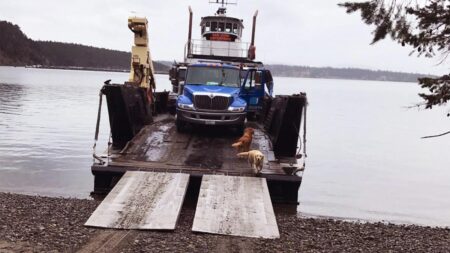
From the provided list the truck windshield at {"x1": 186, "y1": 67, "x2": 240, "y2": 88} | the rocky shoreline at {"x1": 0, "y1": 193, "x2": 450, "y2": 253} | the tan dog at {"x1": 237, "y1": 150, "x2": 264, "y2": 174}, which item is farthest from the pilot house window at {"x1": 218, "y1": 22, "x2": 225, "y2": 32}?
the rocky shoreline at {"x1": 0, "y1": 193, "x2": 450, "y2": 253}

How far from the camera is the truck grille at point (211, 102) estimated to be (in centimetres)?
1502

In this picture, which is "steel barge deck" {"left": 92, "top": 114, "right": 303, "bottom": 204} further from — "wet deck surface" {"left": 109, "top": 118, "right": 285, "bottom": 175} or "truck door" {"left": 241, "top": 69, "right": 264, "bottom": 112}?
"truck door" {"left": 241, "top": 69, "right": 264, "bottom": 112}

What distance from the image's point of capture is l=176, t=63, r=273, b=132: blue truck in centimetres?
1509

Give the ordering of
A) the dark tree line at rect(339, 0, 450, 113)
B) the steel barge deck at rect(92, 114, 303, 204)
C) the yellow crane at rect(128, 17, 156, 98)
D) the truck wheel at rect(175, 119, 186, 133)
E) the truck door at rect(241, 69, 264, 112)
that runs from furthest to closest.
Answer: the yellow crane at rect(128, 17, 156, 98) < the truck door at rect(241, 69, 264, 112) < the truck wheel at rect(175, 119, 186, 133) < the steel barge deck at rect(92, 114, 303, 204) < the dark tree line at rect(339, 0, 450, 113)

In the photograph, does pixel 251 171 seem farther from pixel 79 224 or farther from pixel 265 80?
pixel 265 80

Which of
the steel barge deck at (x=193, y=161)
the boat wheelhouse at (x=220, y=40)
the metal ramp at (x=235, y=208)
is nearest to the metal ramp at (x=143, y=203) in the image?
the metal ramp at (x=235, y=208)

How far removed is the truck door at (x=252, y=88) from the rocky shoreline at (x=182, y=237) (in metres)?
6.80

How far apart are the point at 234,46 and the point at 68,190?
48.7 ft

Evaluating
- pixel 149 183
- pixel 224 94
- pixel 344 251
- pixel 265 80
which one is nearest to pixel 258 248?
pixel 344 251

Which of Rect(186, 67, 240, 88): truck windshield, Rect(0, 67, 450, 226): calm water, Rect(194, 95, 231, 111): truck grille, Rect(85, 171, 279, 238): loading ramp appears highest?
Rect(186, 67, 240, 88): truck windshield

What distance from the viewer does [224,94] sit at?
15.1m

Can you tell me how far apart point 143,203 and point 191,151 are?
432 cm

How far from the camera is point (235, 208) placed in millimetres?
9398

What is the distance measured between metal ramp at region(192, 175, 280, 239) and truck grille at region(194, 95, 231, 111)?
168 inches
